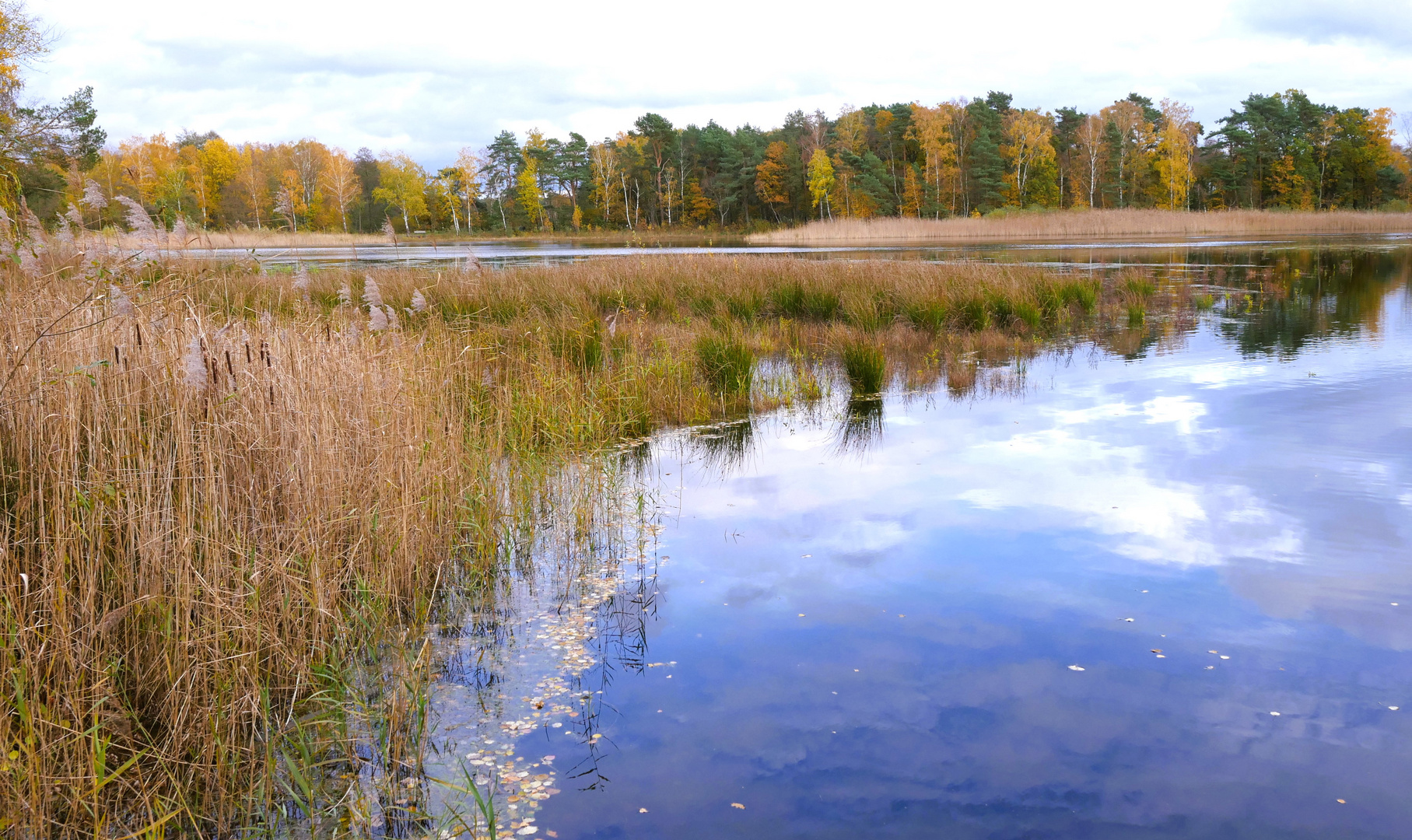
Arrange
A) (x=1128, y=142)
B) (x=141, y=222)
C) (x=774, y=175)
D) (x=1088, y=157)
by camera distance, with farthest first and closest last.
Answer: (x=1128, y=142) < (x=774, y=175) < (x=1088, y=157) < (x=141, y=222)

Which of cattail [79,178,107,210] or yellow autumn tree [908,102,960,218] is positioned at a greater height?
yellow autumn tree [908,102,960,218]

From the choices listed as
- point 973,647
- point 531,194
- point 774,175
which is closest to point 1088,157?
point 774,175

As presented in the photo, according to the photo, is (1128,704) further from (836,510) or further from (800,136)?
(800,136)

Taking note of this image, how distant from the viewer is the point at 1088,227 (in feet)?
128

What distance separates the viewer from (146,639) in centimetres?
268

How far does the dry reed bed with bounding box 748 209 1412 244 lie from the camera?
38031 mm

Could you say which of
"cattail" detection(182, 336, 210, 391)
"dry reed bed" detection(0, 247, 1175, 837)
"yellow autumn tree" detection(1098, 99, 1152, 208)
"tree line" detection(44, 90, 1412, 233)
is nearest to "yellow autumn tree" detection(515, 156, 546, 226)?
"tree line" detection(44, 90, 1412, 233)

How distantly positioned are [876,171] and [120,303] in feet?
189

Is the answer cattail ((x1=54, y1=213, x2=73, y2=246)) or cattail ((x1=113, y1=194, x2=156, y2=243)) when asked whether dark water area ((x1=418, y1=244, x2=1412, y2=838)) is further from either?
cattail ((x1=54, y1=213, x2=73, y2=246))

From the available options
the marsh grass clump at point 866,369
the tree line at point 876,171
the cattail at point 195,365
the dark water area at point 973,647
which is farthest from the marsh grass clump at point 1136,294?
the tree line at point 876,171

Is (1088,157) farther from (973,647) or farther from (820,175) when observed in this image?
(973,647)

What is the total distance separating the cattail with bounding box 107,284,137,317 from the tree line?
175 ft

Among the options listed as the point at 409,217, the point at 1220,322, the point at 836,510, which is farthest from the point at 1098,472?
the point at 409,217

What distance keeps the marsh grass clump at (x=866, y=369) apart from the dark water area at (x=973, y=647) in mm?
1737
